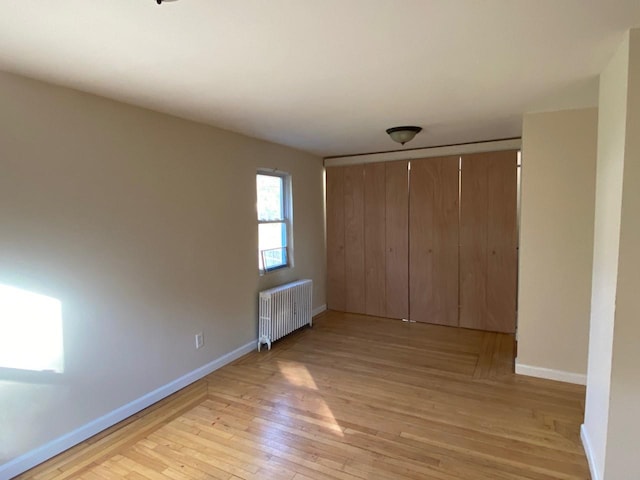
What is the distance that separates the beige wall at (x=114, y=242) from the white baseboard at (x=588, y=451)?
292 centimetres

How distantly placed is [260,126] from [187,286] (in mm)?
1610

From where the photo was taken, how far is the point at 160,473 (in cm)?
212

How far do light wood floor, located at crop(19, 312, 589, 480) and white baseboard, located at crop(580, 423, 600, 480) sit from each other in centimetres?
4

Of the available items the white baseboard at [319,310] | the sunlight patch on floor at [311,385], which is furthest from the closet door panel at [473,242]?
the sunlight patch on floor at [311,385]

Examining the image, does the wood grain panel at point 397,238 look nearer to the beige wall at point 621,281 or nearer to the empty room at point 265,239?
the empty room at point 265,239

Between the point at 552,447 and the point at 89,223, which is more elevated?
the point at 89,223

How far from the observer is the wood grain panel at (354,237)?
5.22 m

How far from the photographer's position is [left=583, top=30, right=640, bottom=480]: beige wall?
173 cm

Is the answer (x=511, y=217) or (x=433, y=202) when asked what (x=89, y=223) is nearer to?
(x=433, y=202)

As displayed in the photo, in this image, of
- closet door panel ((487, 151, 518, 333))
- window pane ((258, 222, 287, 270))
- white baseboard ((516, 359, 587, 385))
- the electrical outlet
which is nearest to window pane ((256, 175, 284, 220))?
window pane ((258, 222, 287, 270))

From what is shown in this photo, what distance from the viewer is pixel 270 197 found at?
14.6 ft

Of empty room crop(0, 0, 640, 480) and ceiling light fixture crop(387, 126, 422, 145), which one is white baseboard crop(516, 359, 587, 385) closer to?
empty room crop(0, 0, 640, 480)

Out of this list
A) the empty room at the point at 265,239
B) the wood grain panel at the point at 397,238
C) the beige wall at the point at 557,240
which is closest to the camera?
the empty room at the point at 265,239

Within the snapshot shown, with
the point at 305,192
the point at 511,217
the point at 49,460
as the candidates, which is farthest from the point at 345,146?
the point at 49,460
